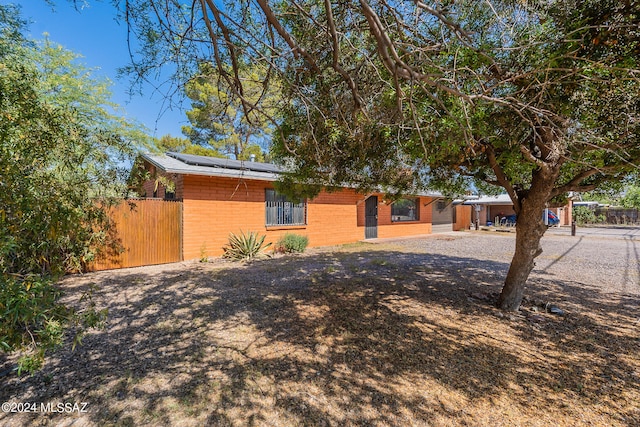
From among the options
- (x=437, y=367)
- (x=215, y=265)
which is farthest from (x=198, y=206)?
(x=437, y=367)

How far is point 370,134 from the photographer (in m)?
3.90

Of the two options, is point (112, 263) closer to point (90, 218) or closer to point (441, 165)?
point (90, 218)

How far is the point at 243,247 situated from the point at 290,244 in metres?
1.91

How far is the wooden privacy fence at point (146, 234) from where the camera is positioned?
7.46 meters

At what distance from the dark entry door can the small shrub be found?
4.99 meters

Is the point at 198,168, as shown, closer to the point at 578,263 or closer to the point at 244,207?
the point at 244,207

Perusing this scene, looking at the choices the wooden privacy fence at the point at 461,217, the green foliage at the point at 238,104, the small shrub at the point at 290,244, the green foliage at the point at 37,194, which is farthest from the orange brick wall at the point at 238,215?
the wooden privacy fence at the point at 461,217

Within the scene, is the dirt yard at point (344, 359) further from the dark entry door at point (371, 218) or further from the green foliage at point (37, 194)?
the dark entry door at point (371, 218)

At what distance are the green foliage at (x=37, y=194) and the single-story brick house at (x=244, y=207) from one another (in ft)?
9.16

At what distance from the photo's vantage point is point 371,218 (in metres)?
14.8

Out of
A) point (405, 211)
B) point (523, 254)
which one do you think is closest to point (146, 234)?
point (523, 254)

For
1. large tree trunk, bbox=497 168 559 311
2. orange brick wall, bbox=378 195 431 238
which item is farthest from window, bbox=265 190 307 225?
large tree trunk, bbox=497 168 559 311

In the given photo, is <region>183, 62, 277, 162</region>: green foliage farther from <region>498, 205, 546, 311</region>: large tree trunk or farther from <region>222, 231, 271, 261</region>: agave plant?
<region>222, 231, 271, 261</region>: agave plant

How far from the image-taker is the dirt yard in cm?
223
